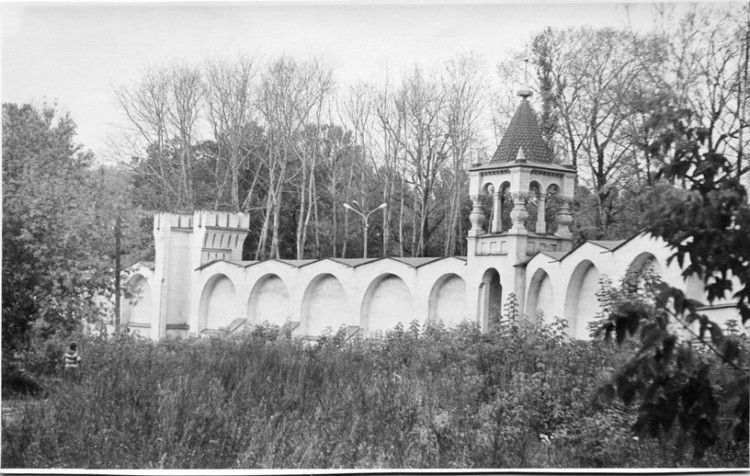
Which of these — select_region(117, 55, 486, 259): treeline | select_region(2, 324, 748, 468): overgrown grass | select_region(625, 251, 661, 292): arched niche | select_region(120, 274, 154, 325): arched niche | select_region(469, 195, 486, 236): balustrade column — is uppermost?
select_region(117, 55, 486, 259): treeline

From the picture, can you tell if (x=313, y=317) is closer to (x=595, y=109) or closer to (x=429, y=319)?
(x=429, y=319)

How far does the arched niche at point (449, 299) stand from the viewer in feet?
24.5

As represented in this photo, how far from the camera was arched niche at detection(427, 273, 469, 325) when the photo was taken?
24.5 feet

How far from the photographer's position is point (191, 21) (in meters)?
6.98

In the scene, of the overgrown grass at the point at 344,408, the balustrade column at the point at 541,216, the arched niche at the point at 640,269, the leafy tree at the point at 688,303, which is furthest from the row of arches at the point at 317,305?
the leafy tree at the point at 688,303

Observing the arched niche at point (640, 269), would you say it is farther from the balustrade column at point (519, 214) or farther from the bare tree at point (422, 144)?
the bare tree at point (422, 144)

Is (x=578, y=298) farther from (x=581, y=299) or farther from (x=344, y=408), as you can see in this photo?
(x=344, y=408)

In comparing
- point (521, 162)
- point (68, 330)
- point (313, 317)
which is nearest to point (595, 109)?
point (521, 162)

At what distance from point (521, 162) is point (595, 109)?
69 centimetres

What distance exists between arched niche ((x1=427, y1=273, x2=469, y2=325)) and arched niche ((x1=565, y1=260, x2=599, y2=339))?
88cm

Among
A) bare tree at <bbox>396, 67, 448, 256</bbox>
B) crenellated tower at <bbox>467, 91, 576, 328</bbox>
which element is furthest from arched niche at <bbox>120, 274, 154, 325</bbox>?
crenellated tower at <bbox>467, 91, 576, 328</bbox>

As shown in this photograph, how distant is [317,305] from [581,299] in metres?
2.21

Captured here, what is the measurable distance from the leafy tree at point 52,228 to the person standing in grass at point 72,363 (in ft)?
1.00

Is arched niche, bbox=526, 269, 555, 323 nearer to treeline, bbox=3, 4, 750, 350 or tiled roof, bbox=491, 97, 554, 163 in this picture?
treeline, bbox=3, 4, 750, 350
